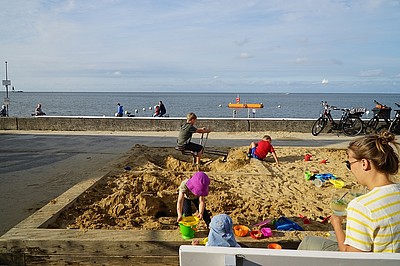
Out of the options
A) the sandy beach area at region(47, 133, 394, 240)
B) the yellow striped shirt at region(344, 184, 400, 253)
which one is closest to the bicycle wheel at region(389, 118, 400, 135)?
the sandy beach area at region(47, 133, 394, 240)

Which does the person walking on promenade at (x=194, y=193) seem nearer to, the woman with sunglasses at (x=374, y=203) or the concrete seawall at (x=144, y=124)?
the woman with sunglasses at (x=374, y=203)

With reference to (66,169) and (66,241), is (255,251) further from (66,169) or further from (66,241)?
(66,169)

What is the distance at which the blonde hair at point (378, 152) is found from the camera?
2135mm

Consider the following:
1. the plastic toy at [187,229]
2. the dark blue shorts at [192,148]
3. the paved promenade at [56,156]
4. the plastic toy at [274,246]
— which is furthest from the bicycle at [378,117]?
the plastic toy at [187,229]

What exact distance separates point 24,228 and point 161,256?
1522 millimetres

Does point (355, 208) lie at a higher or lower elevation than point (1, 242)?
higher

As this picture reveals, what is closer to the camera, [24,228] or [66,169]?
[24,228]

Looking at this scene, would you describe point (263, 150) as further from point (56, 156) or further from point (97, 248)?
point (97, 248)

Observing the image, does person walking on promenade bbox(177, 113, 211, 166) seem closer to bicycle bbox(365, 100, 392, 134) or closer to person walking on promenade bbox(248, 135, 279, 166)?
person walking on promenade bbox(248, 135, 279, 166)

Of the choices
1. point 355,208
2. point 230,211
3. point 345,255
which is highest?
point 355,208

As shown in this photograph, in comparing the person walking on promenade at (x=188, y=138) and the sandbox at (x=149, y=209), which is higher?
the person walking on promenade at (x=188, y=138)

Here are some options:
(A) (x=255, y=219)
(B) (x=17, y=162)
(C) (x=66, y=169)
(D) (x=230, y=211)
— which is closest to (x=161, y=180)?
(D) (x=230, y=211)

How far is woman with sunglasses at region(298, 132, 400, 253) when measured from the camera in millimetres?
2021

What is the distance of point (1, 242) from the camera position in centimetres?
363
